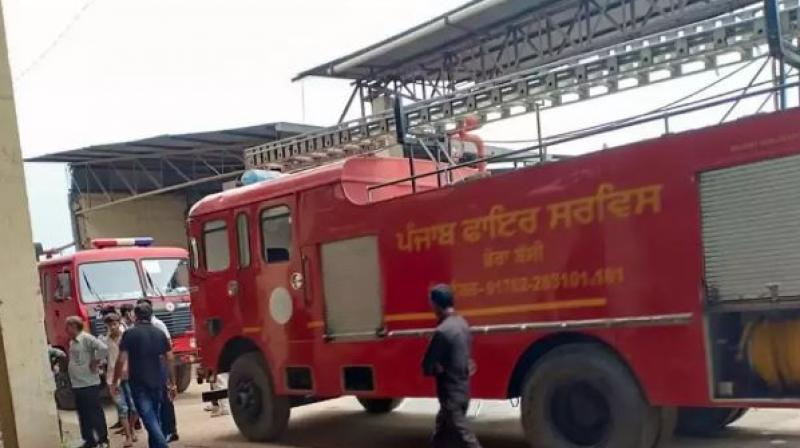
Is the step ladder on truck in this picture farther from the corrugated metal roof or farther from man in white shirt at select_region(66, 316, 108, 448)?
the corrugated metal roof

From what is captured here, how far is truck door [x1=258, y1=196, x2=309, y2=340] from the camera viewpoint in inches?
330

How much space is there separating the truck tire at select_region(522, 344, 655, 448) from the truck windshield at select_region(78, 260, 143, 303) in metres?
9.38

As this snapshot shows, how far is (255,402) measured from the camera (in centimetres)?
911

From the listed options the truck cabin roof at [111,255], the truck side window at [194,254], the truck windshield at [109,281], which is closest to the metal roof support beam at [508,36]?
the truck cabin roof at [111,255]

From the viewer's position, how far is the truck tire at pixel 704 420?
7.14 m

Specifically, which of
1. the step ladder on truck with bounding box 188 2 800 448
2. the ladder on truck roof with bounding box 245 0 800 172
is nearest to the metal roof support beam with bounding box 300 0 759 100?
the ladder on truck roof with bounding box 245 0 800 172

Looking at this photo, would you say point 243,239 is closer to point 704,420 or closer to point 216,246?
point 216,246

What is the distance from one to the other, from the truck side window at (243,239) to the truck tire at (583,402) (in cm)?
381

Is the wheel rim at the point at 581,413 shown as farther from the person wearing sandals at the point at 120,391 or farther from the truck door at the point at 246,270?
the person wearing sandals at the point at 120,391

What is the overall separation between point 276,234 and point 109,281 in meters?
6.59

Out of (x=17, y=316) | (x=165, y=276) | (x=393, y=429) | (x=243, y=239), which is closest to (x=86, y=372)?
(x=17, y=316)

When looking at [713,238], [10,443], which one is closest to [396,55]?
[10,443]

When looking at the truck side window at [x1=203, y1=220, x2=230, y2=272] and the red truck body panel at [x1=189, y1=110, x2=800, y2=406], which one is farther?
the truck side window at [x1=203, y1=220, x2=230, y2=272]

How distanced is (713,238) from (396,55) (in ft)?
38.5
